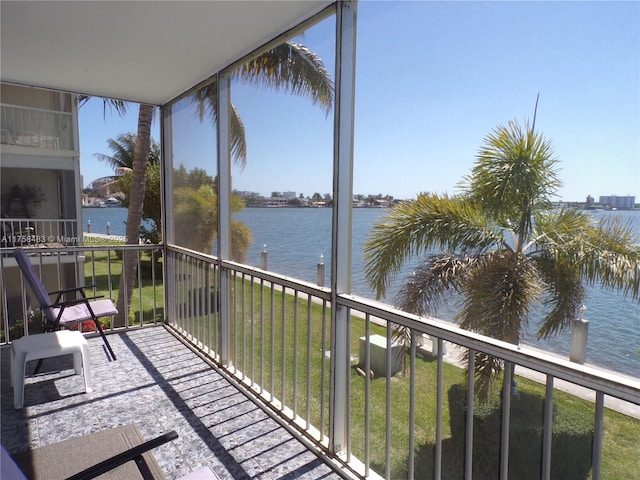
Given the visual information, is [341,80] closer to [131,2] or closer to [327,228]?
[327,228]

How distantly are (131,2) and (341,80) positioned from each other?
4.21 ft

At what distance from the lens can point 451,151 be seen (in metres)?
2.71

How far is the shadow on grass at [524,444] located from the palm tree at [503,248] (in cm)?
39

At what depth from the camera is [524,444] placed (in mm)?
3441

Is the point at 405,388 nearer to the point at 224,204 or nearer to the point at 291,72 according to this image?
the point at 224,204

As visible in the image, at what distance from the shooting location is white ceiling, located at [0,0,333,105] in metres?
2.30

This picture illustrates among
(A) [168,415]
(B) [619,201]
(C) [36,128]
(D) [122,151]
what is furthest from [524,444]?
(D) [122,151]

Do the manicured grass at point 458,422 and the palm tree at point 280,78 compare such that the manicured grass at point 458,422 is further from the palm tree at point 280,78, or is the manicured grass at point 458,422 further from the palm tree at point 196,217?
the palm tree at point 280,78

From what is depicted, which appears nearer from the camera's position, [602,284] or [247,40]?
[602,284]

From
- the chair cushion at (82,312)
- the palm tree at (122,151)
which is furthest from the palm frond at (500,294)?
the palm tree at (122,151)

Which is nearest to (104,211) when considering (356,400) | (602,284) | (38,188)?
(38,188)

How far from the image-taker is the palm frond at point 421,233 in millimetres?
3000

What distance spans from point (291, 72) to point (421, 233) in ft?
7.86

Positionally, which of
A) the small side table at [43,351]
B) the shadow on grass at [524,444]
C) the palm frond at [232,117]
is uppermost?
the palm frond at [232,117]
